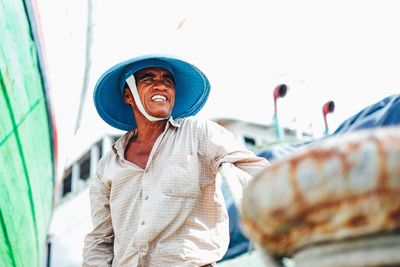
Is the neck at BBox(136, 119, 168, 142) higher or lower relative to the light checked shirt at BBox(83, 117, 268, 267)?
higher

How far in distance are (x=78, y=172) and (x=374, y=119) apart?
52.8 ft

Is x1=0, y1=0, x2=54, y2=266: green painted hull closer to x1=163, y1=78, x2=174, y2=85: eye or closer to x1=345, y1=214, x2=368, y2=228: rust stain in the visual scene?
x1=163, y1=78, x2=174, y2=85: eye

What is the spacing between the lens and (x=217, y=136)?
1777 mm

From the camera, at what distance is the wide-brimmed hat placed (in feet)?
7.22

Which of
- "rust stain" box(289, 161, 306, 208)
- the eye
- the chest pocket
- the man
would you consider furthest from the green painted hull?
"rust stain" box(289, 161, 306, 208)

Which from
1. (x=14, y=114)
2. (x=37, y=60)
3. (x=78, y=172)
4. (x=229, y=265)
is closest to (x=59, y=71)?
(x=37, y=60)

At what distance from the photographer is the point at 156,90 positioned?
198cm

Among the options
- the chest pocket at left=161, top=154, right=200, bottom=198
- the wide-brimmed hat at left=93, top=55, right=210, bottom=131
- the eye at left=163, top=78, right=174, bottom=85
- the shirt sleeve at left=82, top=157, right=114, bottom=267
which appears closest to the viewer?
the chest pocket at left=161, top=154, right=200, bottom=198

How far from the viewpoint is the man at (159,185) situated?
1.68m

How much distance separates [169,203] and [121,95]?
73cm

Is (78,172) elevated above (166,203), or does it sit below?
below

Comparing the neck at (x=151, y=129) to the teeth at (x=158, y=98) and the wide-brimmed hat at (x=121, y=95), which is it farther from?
the wide-brimmed hat at (x=121, y=95)

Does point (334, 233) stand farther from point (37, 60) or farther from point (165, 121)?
point (37, 60)

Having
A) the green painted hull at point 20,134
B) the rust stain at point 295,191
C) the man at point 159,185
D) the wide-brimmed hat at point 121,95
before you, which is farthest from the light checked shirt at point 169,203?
the green painted hull at point 20,134
